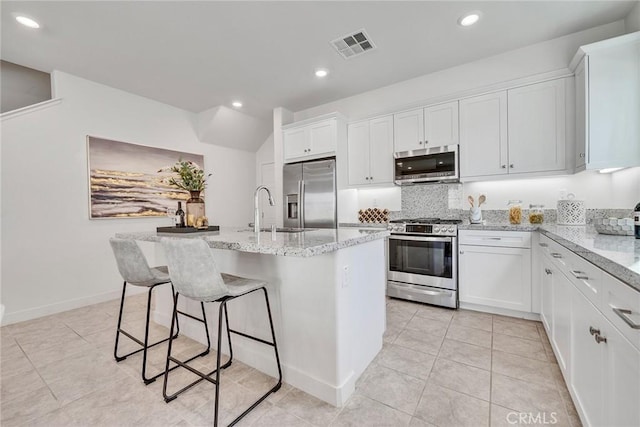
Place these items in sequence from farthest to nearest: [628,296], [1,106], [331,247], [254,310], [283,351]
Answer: [1,106] < [254,310] < [283,351] < [331,247] < [628,296]

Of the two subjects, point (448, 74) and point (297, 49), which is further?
point (448, 74)

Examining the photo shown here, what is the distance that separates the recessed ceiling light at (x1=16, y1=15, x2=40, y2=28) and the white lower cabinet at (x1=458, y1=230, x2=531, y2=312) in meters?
4.52

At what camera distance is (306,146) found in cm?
414

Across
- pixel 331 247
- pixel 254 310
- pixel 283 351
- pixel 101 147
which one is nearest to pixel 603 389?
pixel 331 247

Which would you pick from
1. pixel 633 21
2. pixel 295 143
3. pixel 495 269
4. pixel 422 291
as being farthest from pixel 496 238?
pixel 295 143

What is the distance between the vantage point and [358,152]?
397 centimetres

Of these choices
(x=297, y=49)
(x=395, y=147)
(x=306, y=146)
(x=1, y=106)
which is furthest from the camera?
(x=306, y=146)

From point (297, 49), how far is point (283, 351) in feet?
9.38

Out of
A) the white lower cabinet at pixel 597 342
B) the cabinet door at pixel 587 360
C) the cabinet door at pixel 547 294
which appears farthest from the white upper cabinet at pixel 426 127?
the cabinet door at pixel 587 360

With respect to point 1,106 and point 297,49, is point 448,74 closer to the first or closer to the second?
point 297,49

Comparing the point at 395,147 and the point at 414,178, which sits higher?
the point at 395,147

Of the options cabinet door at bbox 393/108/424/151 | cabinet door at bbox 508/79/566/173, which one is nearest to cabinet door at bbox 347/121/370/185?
cabinet door at bbox 393/108/424/151

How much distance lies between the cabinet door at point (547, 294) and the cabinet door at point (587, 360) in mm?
609

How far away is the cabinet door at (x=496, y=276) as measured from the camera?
2680 millimetres
